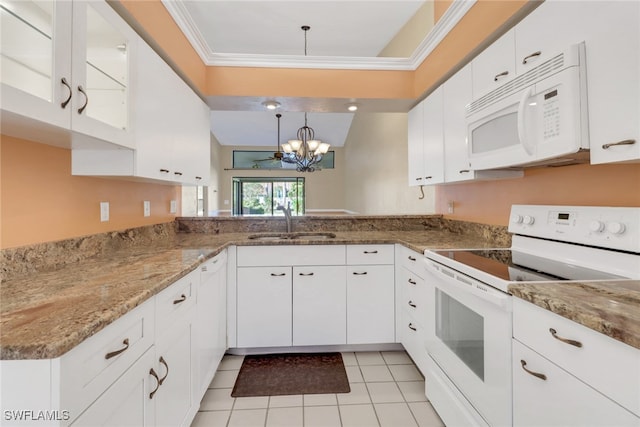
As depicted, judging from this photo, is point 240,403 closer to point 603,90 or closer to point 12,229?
point 12,229

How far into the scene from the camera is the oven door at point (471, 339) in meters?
1.10

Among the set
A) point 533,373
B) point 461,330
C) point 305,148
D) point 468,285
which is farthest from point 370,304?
point 305,148

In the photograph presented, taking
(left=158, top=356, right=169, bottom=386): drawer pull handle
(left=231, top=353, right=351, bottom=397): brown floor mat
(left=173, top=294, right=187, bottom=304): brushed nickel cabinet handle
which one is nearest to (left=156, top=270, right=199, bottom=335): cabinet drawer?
(left=173, top=294, right=187, bottom=304): brushed nickel cabinet handle

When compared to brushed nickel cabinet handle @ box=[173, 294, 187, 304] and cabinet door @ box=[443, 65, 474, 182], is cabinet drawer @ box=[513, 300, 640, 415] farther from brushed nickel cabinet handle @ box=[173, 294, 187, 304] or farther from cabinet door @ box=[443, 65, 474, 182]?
brushed nickel cabinet handle @ box=[173, 294, 187, 304]

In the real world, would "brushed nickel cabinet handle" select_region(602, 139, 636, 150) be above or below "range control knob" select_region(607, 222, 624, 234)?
above

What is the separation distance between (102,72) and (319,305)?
189cm

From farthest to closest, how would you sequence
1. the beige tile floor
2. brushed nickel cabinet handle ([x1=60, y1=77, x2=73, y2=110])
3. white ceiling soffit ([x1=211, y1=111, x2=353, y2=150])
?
white ceiling soffit ([x1=211, y1=111, x2=353, y2=150]), the beige tile floor, brushed nickel cabinet handle ([x1=60, y1=77, x2=73, y2=110])

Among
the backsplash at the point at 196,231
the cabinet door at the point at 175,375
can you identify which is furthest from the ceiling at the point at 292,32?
the cabinet door at the point at 175,375

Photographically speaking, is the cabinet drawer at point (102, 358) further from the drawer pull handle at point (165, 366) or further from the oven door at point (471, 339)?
the oven door at point (471, 339)

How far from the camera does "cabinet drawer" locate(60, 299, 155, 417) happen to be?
2.24 ft

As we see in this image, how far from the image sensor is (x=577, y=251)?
52.0 inches

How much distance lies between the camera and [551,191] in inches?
63.2

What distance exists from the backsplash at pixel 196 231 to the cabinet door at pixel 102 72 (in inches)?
22.7

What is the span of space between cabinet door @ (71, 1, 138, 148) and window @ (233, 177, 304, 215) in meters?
7.80
